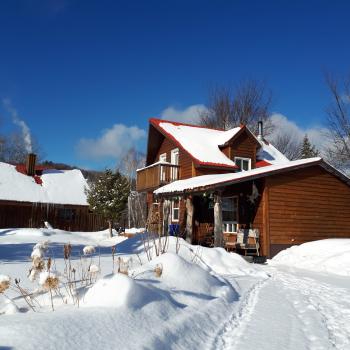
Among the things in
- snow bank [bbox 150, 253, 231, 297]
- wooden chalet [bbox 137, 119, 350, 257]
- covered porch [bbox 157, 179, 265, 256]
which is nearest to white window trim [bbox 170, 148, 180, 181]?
wooden chalet [bbox 137, 119, 350, 257]

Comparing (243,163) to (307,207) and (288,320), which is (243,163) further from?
(288,320)

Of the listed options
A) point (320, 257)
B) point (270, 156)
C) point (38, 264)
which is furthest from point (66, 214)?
point (38, 264)

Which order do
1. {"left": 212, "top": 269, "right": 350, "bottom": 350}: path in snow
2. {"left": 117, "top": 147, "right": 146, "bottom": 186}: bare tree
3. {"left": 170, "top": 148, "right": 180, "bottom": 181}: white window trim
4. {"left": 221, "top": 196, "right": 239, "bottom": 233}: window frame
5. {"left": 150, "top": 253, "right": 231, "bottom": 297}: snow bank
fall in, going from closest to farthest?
{"left": 212, "top": 269, "right": 350, "bottom": 350}: path in snow, {"left": 150, "top": 253, "right": 231, "bottom": 297}: snow bank, {"left": 221, "top": 196, "right": 239, "bottom": 233}: window frame, {"left": 170, "top": 148, "right": 180, "bottom": 181}: white window trim, {"left": 117, "top": 147, "right": 146, "bottom": 186}: bare tree

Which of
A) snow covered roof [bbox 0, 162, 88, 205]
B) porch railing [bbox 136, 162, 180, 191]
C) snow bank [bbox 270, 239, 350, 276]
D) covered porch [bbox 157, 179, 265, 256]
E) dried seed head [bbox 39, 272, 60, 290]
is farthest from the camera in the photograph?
snow covered roof [bbox 0, 162, 88, 205]

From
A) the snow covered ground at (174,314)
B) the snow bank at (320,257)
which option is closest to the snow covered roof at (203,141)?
the snow bank at (320,257)

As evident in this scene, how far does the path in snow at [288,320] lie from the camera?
4238mm

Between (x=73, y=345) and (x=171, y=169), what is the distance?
18.9m

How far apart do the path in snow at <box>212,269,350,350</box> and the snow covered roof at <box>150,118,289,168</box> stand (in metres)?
12.8

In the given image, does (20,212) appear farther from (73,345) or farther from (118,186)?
(73,345)

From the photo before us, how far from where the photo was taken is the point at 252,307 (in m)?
5.89

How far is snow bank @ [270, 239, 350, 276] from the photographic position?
455 inches

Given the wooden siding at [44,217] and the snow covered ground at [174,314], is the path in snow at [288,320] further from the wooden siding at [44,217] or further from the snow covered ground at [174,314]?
the wooden siding at [44,217]

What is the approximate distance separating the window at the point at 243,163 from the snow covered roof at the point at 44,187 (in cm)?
1508

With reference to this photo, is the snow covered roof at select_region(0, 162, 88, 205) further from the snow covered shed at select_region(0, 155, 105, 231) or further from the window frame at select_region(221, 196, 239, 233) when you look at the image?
the window frame at select_region(221, 196, 239, 233)
